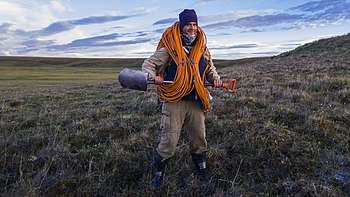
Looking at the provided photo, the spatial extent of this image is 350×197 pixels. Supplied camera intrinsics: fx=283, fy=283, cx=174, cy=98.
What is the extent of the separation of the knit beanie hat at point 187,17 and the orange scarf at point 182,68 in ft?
0.40

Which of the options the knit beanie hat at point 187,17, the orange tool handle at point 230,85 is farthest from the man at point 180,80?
the orange tool handle at point 230,85

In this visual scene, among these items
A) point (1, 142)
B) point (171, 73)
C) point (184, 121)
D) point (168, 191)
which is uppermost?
point (171, 73)

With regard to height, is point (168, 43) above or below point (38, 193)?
above

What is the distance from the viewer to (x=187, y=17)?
3844 mm

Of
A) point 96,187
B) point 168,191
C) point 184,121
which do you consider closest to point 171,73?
point 184,121

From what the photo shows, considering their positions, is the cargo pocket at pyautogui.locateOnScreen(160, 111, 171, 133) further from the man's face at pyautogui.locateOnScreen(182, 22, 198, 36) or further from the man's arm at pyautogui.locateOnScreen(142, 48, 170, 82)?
the man's face at pyautogui.locateOnScreen(182, 22, 198, 36)

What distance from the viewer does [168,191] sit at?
12.6 ft

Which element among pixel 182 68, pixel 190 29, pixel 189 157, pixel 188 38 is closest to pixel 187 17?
pixel 190 29

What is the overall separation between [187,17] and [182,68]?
2.29ft

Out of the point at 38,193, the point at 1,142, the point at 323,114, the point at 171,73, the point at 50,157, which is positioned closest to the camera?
the point at 38,193

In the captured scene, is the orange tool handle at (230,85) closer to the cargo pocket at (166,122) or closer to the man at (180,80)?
the man at (180,80)

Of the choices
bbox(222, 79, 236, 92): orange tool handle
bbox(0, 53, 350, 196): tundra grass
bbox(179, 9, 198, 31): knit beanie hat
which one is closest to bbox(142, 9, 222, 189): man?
bbox(179, 9, 198, 31): knit beanie hat

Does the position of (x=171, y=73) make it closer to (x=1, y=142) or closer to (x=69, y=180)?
(x=69, y=180)

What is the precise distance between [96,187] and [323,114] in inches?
195
